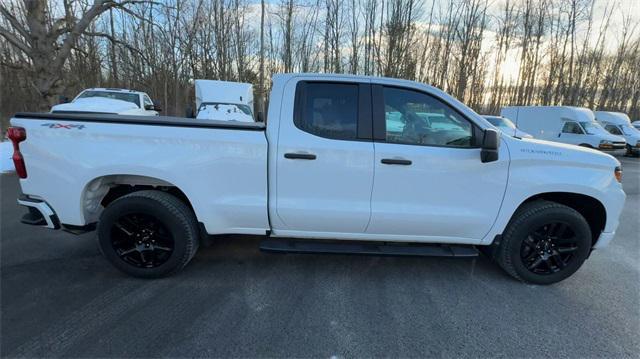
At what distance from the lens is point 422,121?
3.28 metres

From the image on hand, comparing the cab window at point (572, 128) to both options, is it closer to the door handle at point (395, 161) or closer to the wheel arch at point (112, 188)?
the door handle at point (395, 161)

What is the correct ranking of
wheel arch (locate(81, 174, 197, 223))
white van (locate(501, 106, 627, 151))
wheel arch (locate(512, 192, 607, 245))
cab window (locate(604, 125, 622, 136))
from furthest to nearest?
cab window (locate(604, 125, 622, 136))
white van (locate(501, 106, 627, 151))
wheel arch (locate(512, 192, 607, 245))
wheel arch (locate(81, 174, 197, 223))

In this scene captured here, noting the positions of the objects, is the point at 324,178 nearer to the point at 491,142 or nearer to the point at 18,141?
the point at 491,142

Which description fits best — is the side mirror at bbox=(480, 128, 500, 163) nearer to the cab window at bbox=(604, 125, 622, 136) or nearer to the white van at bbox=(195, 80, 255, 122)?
the white van at bbox=(195, 80, 255, 122)

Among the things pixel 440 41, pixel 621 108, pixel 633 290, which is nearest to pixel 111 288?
pixel 633 290

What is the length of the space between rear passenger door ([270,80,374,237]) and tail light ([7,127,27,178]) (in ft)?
7.70

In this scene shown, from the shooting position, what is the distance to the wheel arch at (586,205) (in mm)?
3479

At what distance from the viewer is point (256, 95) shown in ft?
83.1

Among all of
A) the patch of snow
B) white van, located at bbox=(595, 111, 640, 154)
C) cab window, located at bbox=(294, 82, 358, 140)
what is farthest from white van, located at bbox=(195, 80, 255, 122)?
white van, located at bbox=(595, 111, 640, 154)

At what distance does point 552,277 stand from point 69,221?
4819 millimetres

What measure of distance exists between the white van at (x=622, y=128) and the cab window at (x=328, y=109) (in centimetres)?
2145

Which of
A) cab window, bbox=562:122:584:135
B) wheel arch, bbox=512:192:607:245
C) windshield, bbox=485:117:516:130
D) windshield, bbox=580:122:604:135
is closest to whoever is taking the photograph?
wheel arch, bbox=512:192:607:245

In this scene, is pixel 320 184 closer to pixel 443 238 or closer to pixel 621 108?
pixel 443 238

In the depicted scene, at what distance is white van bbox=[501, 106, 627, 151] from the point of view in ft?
52.9
